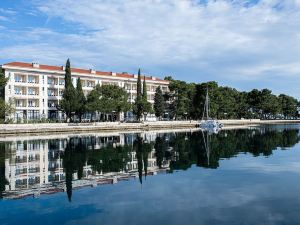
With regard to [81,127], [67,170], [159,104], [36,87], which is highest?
[36,87]

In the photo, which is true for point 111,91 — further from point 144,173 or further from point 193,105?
point 144,173

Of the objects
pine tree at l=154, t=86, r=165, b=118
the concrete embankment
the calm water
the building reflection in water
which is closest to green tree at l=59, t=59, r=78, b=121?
the concrete embankment

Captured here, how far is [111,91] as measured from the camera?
3263 inches

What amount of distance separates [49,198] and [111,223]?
4.91m

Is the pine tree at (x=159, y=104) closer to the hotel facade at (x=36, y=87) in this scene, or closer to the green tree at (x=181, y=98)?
the green tree at (x=181, y=98)

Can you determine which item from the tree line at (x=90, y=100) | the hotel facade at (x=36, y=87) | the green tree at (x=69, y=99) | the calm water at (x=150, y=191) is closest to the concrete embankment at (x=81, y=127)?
the tree line at (x=90, y=100)

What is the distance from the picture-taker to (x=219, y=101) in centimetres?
11350

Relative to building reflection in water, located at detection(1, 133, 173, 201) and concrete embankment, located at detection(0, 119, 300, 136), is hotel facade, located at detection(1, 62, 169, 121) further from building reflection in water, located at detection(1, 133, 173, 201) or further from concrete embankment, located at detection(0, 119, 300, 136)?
building reflection in water, located at detection(1, 133, 173, 201)

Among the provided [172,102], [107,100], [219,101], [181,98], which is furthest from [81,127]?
[219,101]

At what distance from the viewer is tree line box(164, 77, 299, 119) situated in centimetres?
10706

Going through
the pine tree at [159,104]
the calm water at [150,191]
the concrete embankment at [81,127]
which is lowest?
the calm water at [150,191]

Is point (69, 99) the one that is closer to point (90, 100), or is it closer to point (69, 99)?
point (69, 99)

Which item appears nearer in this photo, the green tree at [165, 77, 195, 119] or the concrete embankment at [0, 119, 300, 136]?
the concrete embankment at [0, 119, 300, 136]

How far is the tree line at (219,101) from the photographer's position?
10706 centimetres
